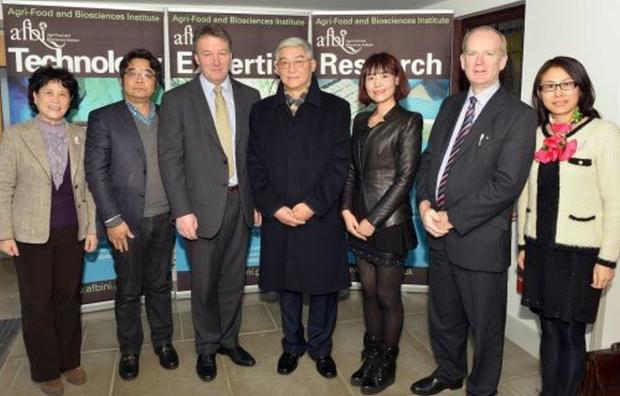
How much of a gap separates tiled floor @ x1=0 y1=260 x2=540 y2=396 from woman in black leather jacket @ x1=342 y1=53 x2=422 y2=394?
11.5 inches

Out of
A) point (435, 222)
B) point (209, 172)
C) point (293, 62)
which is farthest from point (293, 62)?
point (435, 222)

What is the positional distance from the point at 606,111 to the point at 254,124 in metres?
1.70

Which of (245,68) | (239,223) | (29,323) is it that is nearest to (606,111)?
(239,223)

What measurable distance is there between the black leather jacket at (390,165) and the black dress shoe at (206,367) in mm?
1188

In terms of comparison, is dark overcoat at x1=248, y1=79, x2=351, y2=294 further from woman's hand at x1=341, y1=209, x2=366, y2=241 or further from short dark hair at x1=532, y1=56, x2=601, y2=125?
short dark hair at x1=532, y1=56, x2=601, y2=125

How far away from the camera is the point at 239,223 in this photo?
9.14 ft

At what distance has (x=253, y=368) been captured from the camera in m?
2.93

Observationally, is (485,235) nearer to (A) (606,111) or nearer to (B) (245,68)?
(A) (606,111)

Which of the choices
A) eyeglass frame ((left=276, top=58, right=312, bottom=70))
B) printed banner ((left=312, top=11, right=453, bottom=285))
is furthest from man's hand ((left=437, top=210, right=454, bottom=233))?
printed banner ((left=312, top=11, right=453, bottom=285))

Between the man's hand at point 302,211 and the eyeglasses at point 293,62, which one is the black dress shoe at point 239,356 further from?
the eyeglasses at point 293,62

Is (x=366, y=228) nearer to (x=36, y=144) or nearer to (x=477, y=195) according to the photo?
(x=477, y=195)

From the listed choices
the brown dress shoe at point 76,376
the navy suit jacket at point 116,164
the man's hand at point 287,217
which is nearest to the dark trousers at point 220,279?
the man's hand at point 287,217

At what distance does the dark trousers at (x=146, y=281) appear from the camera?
2.69 meters

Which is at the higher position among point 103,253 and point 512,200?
point 512,200
